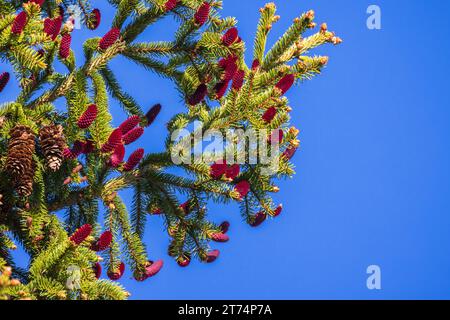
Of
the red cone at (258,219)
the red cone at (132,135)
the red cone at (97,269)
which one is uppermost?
the red cone at (132,135)

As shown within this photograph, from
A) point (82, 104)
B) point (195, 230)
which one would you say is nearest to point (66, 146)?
point (82, 104)

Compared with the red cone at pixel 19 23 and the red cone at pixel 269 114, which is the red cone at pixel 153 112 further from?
the red cone at pixel 19 23

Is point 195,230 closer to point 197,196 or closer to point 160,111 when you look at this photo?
point 197,196

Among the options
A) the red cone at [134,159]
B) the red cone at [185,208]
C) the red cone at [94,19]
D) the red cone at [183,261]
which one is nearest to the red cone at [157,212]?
the red cone at [185,208]

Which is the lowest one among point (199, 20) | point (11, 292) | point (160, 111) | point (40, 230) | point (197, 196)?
point (11, 292)

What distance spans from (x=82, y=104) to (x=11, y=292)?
1532 millimetres

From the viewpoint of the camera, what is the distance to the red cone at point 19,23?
196 inches

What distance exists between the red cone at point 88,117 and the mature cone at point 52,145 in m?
0.16

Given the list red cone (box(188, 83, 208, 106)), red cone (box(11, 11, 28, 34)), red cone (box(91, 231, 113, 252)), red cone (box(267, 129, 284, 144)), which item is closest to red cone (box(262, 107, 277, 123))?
red cone (box(267, 129, 284, 144))

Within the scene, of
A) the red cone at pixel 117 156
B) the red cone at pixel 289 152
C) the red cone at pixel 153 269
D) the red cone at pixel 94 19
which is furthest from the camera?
the red cone at pixel 94 19

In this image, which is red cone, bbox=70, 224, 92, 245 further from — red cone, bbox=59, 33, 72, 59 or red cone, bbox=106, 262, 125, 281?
red cone, bbox=59, 33, 72, 59

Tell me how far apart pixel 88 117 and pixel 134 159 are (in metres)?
0.48
